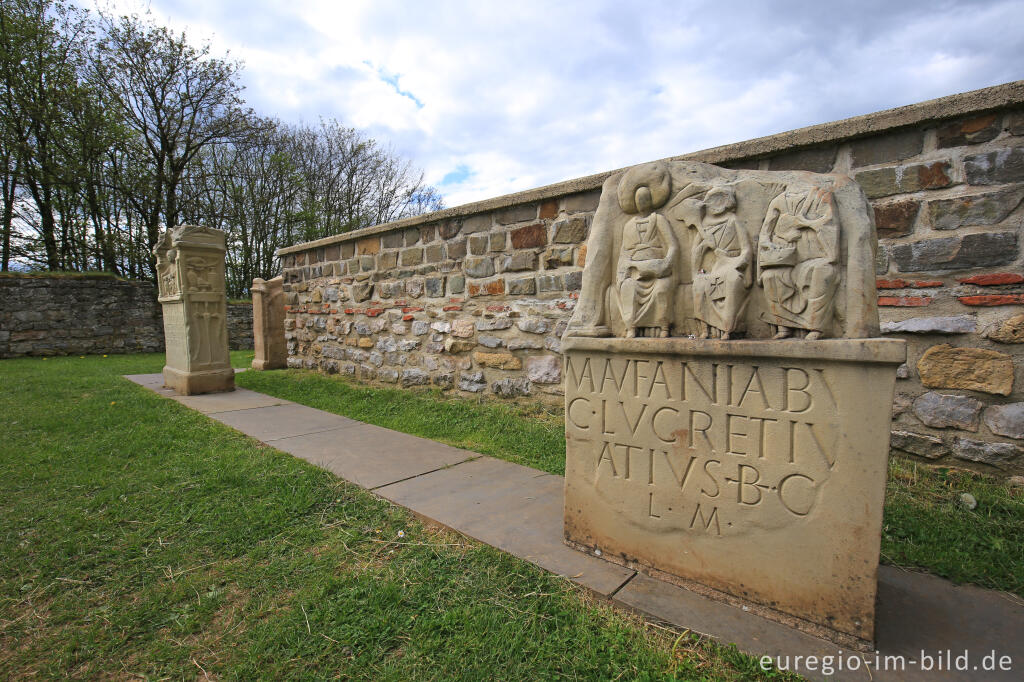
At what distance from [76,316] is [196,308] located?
307 inches

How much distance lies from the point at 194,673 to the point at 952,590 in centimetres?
268

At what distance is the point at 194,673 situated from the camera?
145 centimetres

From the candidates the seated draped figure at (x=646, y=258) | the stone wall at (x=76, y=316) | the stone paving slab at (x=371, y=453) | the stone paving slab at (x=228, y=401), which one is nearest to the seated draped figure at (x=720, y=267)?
the seated draped figure at (x=646, y=258)

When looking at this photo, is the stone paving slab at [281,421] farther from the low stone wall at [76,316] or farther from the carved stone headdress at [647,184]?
the low stone wall at [76,316]

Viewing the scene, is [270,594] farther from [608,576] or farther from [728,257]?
[728,257]

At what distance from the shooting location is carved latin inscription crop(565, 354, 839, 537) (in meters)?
1.62

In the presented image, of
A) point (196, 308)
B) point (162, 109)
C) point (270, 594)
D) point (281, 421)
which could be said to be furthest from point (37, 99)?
point (270, 594)

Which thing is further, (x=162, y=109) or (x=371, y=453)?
(x=162, y=109)

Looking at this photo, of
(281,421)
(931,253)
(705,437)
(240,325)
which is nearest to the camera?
(705,437)

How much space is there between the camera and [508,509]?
253cm

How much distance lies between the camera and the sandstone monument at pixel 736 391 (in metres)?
1.55

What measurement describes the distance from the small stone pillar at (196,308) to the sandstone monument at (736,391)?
566 centimetres

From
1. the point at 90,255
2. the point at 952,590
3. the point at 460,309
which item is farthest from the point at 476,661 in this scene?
the point at 90,255

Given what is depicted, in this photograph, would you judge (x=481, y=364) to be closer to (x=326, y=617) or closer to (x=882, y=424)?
(x=326, y=617)
